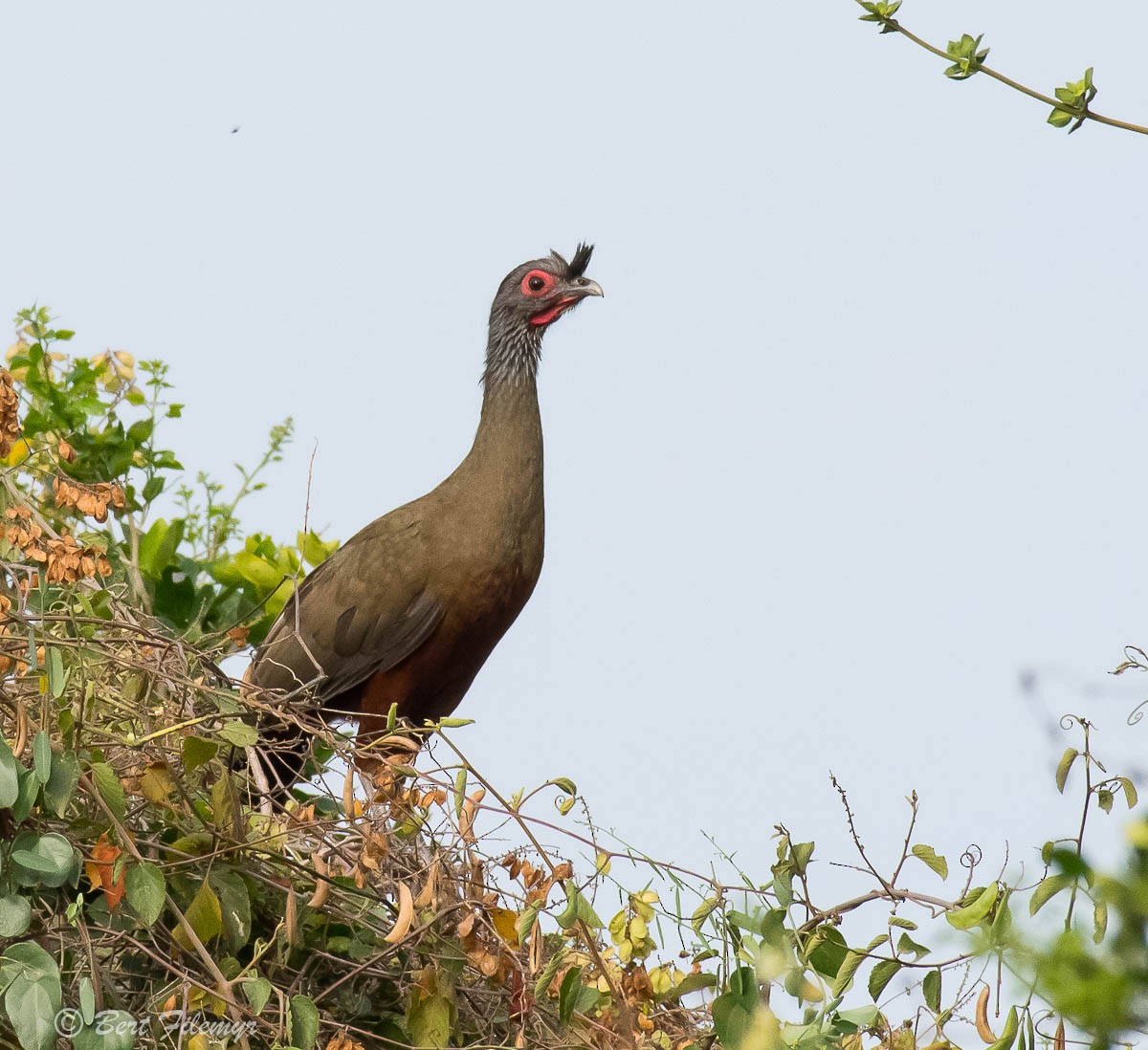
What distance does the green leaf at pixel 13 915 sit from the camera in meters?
2.11

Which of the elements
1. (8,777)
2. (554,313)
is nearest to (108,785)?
(8,777)

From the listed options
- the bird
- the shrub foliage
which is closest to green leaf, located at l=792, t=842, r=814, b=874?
the shrub foliage

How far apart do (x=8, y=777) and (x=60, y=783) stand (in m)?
0.11

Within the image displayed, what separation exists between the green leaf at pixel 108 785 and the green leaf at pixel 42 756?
92 mm

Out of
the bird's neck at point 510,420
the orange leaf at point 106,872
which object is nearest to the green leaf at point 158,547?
the bird's neck at point 510,420

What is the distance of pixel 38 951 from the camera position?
2082mm

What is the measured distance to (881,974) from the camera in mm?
2432

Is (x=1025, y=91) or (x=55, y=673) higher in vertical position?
(x=1025, y=91)

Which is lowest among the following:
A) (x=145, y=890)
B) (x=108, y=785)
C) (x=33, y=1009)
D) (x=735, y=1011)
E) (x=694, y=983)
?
(x=33, y=1009)

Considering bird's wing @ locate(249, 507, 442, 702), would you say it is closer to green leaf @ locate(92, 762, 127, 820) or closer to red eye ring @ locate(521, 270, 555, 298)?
red eye ring @ locate(521, 270, 555, 298)

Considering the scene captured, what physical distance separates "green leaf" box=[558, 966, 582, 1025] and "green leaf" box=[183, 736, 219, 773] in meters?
0.70

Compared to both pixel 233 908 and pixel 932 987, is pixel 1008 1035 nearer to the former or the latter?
pixel 932 987

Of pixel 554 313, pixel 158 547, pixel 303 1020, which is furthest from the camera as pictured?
pixel 554 313

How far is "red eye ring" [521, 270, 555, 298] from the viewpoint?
5.93 meters
